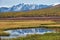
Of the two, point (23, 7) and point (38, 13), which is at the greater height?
point (23, 7)

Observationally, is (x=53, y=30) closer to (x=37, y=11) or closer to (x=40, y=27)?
(x=40, y=27)

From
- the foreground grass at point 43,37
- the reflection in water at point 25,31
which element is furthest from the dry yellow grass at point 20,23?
the foreground grass at point 43,37

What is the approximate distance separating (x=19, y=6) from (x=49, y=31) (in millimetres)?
982

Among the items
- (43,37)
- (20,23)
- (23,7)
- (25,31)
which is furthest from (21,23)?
(43,37)

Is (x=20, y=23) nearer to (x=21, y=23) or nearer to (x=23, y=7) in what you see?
(x=21, y=23)

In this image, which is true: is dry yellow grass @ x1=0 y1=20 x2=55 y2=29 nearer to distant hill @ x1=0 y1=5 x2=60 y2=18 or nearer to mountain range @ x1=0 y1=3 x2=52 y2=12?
distant hill @ x1=0 y1=5 x2=60 y2=18

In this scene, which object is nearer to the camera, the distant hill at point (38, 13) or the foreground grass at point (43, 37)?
the foreground grass at point (43, 37)

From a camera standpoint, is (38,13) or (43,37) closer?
(43,37)

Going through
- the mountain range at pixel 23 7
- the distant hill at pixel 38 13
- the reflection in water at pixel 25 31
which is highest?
the mountain range at pixel 23 7

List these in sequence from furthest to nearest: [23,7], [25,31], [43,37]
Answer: [23,7] < [25,31] < [43,37]

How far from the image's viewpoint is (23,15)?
16.4ft

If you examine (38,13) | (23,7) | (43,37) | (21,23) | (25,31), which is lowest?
(43,37)

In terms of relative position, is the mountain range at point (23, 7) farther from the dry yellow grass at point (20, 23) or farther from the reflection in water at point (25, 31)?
the reflection in water at point (25, 31)

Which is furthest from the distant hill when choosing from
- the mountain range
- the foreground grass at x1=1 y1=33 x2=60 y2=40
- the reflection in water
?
the foreground grass at x1=1 y1=33 x2=60 y2=40
